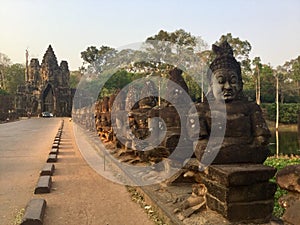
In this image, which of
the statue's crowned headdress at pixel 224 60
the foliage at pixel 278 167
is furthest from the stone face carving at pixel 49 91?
the statue's crowned headdress at pixel 224 60

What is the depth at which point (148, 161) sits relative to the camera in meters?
6.98

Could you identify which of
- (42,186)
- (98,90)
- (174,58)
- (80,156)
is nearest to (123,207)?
(42,186)

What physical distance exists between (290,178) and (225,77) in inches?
81.8

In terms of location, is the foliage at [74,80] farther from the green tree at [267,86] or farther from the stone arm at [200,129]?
the stone arm at [200,129]

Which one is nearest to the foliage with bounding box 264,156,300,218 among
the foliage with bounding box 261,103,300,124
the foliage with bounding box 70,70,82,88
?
the foliage with bounding box 261,103,300,124

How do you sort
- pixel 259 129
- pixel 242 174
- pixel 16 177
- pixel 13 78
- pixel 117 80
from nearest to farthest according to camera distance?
pixel 242 174, pixel 259 129, pixel 16 177, pixel 117 80, pixel 13 78

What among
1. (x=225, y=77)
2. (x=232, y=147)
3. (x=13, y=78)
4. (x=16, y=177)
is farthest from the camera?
(x=13, y=78)

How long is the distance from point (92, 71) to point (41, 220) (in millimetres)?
47240

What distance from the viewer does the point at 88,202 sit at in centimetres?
521

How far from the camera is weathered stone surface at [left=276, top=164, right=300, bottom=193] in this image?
7.61 ft

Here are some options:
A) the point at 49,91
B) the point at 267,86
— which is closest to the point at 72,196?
the point at 267,86

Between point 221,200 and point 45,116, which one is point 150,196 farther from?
point 45,116

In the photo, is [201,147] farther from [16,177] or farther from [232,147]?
[16,177]

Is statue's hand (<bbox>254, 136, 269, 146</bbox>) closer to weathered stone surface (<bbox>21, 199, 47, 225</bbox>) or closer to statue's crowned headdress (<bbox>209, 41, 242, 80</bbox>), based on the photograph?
statue's crowned headdress (<bbox>209, 41, 242, 80</bbox>)
